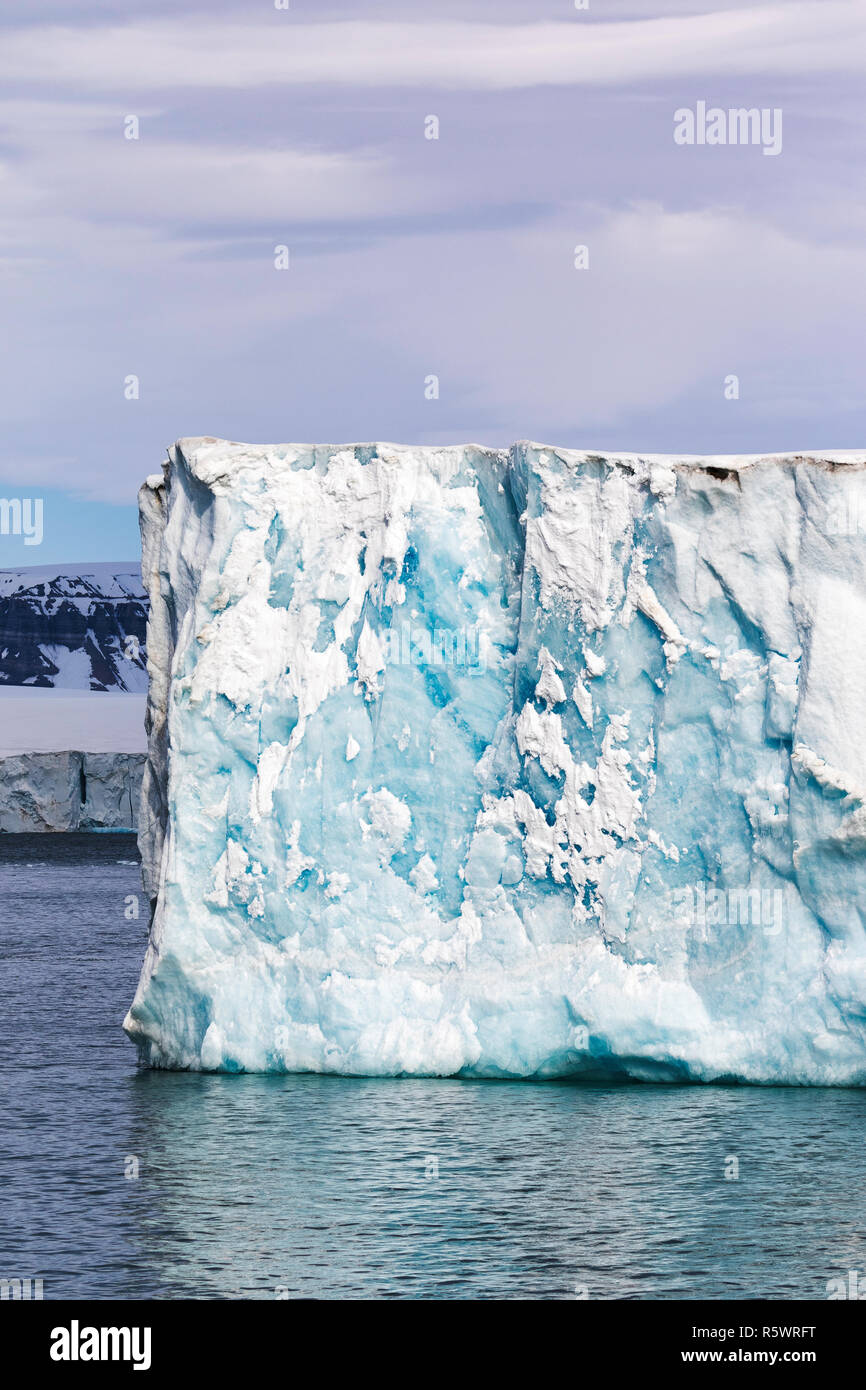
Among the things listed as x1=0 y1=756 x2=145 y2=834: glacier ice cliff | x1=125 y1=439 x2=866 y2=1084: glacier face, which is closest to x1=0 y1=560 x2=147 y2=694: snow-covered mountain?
x1=0 y1=756 x2=145 y2=834: glacier ice cliff

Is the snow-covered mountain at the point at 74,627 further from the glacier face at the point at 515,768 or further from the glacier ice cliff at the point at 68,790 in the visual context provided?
the glacier face at the point at 515,768

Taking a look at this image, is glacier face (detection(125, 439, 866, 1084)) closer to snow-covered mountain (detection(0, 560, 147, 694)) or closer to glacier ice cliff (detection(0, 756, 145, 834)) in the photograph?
glacier ice cliff (detection(0, 756, 145, 834))

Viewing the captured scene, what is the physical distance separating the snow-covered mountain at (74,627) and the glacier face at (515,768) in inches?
2776

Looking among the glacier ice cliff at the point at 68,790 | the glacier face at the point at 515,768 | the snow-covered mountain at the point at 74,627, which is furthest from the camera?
the snow-covered mountain at the point at 74,627

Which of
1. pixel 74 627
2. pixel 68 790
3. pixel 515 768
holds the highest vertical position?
pixel 515 768

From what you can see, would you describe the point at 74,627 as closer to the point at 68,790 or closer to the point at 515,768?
the point at 68,790

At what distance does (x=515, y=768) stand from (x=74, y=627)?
3041 inches

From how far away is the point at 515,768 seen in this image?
1611 centimetres

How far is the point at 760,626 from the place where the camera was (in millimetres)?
15438

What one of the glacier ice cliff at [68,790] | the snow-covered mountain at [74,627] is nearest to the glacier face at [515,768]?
the glacier ice cliff at [68,790]

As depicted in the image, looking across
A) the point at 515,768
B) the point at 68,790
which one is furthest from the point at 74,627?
the point at 515,768

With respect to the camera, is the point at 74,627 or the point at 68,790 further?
the point at 74,627

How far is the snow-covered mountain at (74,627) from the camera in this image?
8850cm
